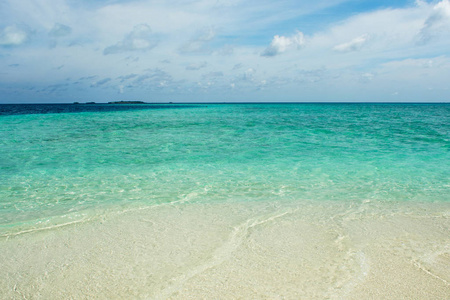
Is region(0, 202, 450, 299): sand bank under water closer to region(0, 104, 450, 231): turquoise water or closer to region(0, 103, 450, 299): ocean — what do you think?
region(0, 103, 450, 299): ocean

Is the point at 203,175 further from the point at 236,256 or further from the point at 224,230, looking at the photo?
the point at 236,256

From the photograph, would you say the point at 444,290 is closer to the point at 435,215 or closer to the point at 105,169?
the point at 435,215

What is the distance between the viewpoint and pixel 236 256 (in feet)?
13.4

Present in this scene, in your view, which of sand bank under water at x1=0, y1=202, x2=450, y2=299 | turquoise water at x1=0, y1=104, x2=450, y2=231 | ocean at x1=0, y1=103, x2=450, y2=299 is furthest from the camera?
turquoise water at x1=0, y1=104, x2=450, y2=231

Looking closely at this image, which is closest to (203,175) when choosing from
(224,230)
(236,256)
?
(224,230)

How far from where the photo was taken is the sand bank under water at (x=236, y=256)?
334cm

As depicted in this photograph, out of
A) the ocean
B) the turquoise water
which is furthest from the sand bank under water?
the turquoise water

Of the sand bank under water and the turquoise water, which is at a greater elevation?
the turquoise water

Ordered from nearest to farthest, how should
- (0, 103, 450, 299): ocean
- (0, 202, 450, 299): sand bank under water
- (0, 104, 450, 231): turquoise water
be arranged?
(0, 202, 450, 299): sand bank under water < (0, 103, 450, 299): ocean < (0, 104, 450, 231): turquoise water

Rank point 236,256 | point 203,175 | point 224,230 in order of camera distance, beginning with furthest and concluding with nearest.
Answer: point 203,175 < point 224,230 < point 236,256

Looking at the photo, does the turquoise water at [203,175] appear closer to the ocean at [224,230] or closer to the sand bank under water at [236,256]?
the ocean at [224,230]

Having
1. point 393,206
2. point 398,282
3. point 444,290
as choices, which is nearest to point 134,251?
point 398,282

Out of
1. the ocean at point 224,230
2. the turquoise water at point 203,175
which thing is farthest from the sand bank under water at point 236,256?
the turquoise water at point 203,175

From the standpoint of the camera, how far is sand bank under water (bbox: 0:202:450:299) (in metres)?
3.34
